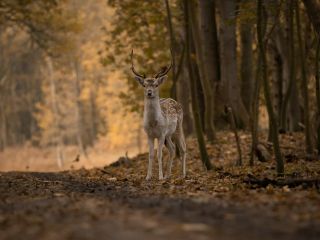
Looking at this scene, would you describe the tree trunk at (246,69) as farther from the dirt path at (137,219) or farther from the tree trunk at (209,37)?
the dirt path at (137,219)

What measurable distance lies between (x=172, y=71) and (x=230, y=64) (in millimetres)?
5617

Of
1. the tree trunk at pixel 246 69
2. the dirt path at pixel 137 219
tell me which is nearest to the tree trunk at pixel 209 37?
the tree trunk at pixel 246 69

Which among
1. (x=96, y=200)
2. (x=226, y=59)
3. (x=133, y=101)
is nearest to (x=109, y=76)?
(x=133, y=101)

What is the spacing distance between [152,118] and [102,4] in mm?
36363

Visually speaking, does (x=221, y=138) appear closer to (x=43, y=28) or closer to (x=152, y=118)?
(x=152, y=118)

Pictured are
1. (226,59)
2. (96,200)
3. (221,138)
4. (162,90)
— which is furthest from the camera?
(162,90)

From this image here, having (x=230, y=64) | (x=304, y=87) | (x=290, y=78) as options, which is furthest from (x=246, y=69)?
(x=304, y=87)

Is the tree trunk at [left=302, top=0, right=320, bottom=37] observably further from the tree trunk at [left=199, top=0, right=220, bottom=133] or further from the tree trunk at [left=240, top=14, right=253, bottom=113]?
the tree trunk at [left=240, top=14, right=253, bottom=113]

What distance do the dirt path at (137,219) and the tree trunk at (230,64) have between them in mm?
12854

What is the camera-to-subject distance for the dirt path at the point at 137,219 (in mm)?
5078

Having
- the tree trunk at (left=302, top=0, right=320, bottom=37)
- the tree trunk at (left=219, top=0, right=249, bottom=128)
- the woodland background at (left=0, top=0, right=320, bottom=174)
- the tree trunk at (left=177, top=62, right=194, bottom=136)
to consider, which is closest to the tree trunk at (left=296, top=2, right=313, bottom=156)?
the woodland background at (left=0, top=0, right=320, bottom=174)

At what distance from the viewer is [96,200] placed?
7.73 meters

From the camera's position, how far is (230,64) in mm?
21266

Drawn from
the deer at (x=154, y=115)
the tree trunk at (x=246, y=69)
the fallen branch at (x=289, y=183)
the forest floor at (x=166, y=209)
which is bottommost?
the fallen branch at (x=289, y=183)
